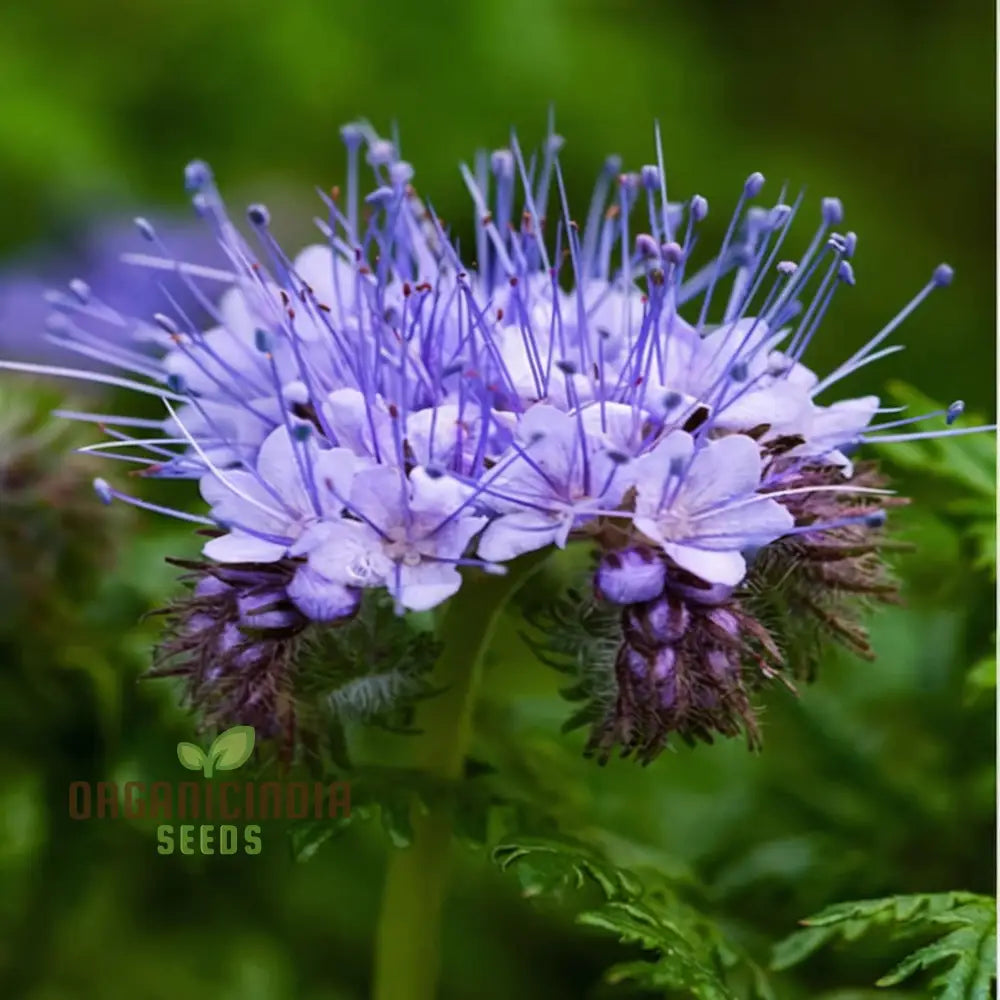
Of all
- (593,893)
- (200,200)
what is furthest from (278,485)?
(593,893)

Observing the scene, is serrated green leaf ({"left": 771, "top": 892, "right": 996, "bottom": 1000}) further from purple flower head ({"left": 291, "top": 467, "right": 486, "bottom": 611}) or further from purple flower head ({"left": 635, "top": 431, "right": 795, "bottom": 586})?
purple flower head ({"left": 291, "top": 467, "right": 486, "bottom": 611})

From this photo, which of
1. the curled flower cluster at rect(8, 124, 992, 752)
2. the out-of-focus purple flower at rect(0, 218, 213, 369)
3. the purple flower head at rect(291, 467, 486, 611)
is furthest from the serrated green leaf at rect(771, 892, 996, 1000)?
the out-of-focus purple flower at rect(0, 218, 213, 369)

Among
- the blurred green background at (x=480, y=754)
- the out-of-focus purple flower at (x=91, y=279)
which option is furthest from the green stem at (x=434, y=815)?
the out-of-focus purple flower at (x=91, y=279)

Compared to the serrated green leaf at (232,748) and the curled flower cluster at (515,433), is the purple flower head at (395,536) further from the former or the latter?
the serrated green leaf at (232,748)

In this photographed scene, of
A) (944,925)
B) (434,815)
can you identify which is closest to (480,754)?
(434,815)

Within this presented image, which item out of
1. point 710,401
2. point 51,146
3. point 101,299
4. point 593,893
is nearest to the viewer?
point 710,401

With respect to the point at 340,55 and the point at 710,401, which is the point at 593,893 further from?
the point at 340,55

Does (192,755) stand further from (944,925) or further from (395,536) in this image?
(944,925)
